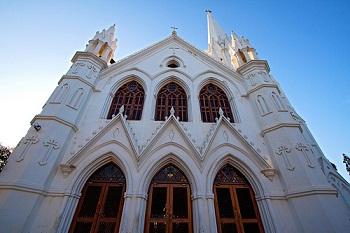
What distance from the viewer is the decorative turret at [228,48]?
37.2 feet

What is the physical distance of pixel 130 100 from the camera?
9492mm

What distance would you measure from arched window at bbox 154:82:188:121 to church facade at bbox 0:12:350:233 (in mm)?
55

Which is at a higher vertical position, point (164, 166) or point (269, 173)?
point (164, 166)

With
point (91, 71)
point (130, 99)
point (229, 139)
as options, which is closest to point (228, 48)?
point (130, 99)

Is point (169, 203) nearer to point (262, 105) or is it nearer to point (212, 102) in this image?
point (212, 102)

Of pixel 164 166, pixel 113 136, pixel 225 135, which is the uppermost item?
pixel 225 135

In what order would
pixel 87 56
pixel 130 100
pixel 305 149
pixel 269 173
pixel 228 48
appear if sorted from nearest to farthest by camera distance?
pixel 269 173
pixel 305 149
pixel 130 100
pixel 87 56
pixel 228 48

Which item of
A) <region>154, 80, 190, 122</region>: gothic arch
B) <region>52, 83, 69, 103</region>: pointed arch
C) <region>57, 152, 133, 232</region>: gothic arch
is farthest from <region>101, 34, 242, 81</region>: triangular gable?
<region>57, 152, 133, 232</region>: gothic arch

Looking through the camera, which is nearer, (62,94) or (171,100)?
(62,94)

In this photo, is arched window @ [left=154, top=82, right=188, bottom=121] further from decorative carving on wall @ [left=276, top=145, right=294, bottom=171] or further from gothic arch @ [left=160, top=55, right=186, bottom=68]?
decorative carving on wall @ [left=276, top=145, right=294, bottom=171]

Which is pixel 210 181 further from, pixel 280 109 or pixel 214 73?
pixel 214 73

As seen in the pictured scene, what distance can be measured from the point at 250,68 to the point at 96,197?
957 centimetres

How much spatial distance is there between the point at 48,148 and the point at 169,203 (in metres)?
4.65

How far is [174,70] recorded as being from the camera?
1063cm
